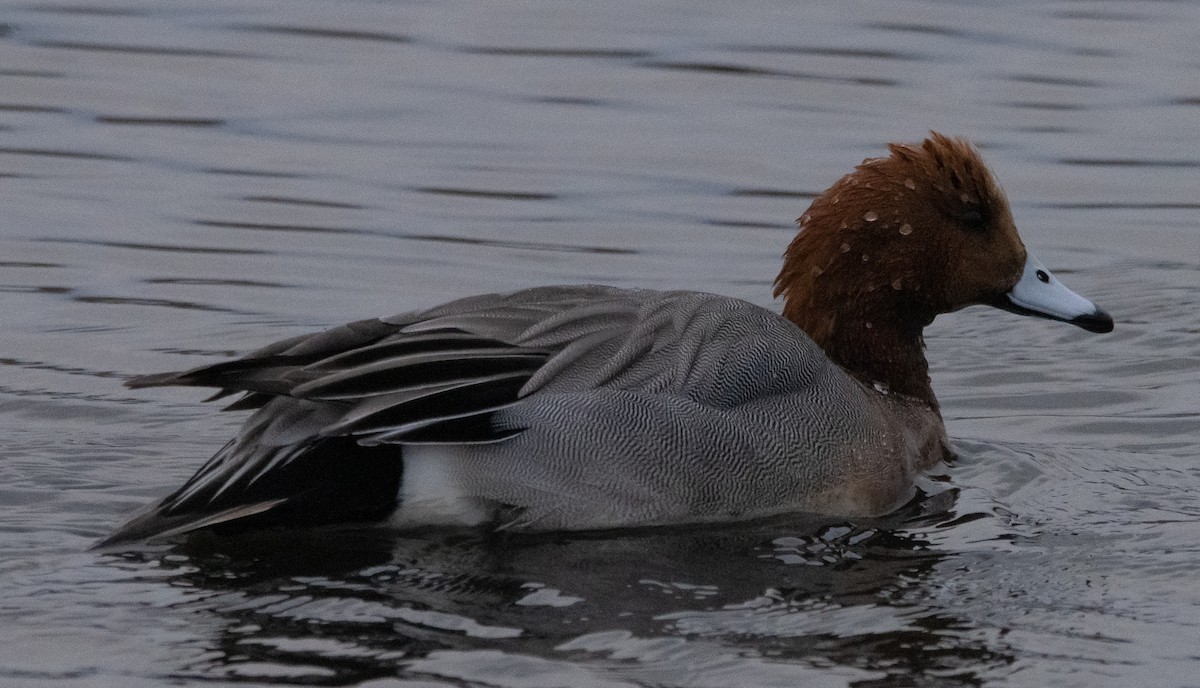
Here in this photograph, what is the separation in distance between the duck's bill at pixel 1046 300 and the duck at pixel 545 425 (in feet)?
2.11

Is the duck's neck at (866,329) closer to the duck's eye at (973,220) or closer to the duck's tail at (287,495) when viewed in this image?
the duck's eye at (973,220)

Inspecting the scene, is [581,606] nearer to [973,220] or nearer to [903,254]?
[903,254]

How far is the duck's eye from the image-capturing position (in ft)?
21.1

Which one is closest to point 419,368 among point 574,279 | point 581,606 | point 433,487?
point 433,487

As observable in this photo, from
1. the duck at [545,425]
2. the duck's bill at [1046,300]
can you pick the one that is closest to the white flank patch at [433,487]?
the duck at [545,425]

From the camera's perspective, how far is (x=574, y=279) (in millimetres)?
8516

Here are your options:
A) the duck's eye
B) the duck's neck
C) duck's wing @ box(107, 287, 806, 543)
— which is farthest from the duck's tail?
the duck's eye

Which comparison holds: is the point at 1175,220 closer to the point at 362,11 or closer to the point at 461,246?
the point at 461,246

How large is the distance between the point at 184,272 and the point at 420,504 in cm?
331

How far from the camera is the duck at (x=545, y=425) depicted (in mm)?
5344

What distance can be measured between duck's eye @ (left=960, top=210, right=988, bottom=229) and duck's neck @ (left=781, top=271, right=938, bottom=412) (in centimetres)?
31

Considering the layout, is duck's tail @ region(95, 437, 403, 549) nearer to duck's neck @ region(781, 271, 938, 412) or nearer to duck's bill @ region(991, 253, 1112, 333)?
duck's neck @ region(781, 271, 938, 412)

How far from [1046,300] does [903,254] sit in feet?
1.60

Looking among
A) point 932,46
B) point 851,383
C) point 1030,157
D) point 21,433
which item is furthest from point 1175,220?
point 21,433
